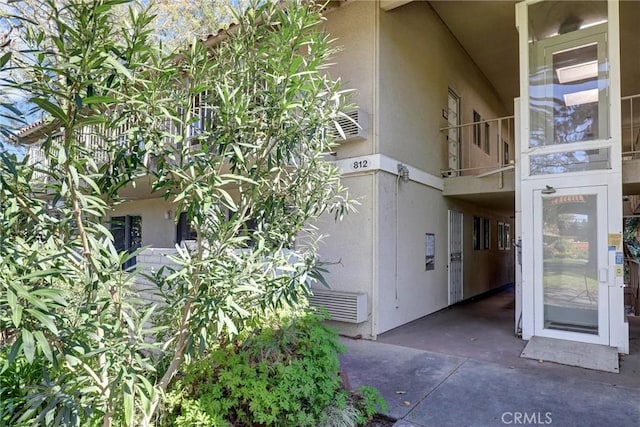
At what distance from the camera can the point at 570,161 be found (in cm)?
608

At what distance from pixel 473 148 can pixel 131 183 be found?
400 inches

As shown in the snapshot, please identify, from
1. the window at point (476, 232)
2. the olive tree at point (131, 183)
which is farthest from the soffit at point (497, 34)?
the olive tree at point (131, 183)

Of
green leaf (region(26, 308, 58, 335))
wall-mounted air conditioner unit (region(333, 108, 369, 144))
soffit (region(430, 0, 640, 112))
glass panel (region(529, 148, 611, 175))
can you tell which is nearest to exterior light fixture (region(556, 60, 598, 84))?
glass panel (region(529, 148, 611, 175))

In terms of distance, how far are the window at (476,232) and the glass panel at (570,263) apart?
443 centimetres

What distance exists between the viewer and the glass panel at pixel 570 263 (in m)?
5.80

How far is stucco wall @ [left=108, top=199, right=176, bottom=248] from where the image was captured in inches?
409

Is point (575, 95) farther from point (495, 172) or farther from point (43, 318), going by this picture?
point (43, 318)

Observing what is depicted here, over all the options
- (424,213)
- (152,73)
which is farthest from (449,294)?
(152,73)

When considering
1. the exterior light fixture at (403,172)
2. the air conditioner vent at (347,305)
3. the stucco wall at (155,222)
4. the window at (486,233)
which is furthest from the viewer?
the window at (486,233)

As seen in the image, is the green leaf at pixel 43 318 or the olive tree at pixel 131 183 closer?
the green leaf at pixel 43 318

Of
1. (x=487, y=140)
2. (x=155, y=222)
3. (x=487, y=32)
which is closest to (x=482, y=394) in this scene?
(x=487, y=32)

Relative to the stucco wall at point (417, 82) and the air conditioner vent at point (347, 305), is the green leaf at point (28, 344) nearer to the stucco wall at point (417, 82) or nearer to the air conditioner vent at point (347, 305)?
the air conditioner vent at point (347, 305)

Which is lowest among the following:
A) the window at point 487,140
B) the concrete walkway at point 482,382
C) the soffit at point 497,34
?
the concrete walkway at point 482,382

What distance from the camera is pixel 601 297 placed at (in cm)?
567
